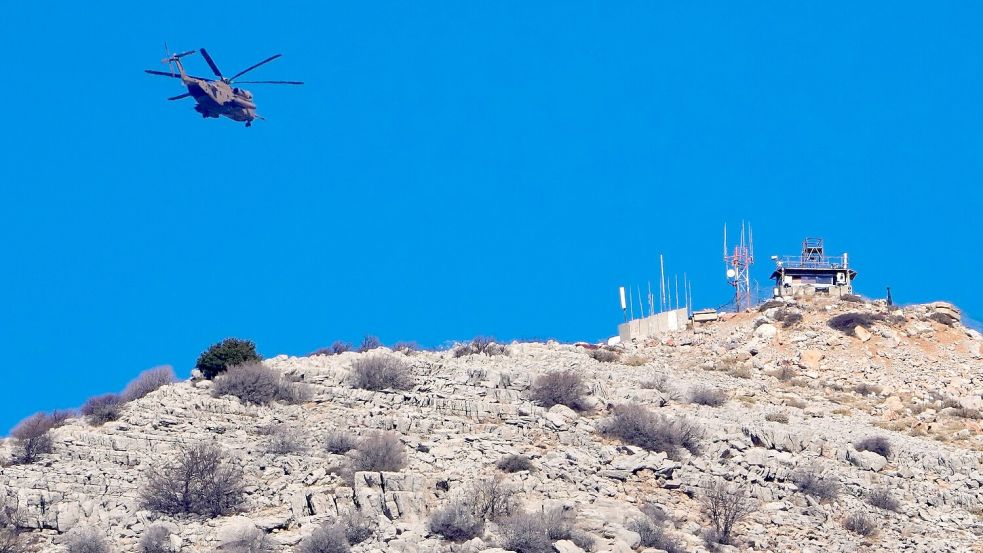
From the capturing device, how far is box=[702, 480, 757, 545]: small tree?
28.9 metres

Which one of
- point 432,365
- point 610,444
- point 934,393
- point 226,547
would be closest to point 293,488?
point 226,547

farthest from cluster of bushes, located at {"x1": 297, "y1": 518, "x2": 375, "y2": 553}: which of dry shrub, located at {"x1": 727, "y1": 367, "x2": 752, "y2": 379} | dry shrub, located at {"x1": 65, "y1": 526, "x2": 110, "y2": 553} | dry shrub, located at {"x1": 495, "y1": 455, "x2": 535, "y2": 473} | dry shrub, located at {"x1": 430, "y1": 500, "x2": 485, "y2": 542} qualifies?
dry shrub, located at {"x1": 727, "y1": 367, "x2": 752, "y2": 379}

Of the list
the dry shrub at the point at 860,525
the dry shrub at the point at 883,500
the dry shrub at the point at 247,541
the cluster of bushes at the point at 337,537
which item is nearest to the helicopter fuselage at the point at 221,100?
the dry shrub at the point at 247,541

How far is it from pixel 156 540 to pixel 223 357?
13695mm

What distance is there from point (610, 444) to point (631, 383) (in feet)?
26.9

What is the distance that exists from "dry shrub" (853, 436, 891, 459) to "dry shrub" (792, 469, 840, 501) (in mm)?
3773

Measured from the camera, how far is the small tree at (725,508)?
28.9 meters

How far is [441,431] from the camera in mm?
34062

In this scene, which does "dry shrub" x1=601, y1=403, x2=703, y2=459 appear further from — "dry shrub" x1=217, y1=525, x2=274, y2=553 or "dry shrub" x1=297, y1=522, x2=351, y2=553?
"dry shrub" x1=217, y1=525, x2=274, y2=553

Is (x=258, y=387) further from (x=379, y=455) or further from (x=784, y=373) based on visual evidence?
(x=784, y=373)

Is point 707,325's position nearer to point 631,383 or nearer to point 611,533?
point 631,383

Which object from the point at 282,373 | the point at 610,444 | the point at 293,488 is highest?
the point at 282,373

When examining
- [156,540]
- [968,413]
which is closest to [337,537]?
[156,540]

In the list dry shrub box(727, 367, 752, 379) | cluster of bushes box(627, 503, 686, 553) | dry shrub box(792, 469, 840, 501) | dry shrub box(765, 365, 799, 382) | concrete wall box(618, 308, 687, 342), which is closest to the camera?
cluster of bushes box(627, 503, 686, 553)
